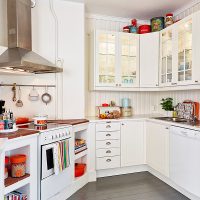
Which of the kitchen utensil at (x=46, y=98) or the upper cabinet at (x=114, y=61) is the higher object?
the upper cabinet at (x=114, y=61)

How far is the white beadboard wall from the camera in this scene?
11.5 feet

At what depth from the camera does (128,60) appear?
3482 millimetres

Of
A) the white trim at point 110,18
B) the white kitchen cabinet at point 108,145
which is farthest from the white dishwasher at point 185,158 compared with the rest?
the white trim at point 110,18

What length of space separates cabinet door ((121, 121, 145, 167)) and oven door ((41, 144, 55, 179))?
1.31 metres

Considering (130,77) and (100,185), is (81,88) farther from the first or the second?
(100,185)

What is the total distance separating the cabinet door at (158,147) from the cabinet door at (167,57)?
727 millimetres

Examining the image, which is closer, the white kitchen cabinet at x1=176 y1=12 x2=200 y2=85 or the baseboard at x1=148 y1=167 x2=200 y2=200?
the baseboard at x1=148 y1=167 x2=200 y2=200

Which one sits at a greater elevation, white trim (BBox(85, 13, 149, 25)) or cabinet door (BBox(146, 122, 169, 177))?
white trim (BBox(85, 13, 149, 25))

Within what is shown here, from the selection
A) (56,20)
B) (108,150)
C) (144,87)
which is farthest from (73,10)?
(108,150)

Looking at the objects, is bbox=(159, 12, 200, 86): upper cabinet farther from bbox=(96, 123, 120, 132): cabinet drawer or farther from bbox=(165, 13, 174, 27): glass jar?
bbox=(96, 123, 120, 132): cabinet drawer

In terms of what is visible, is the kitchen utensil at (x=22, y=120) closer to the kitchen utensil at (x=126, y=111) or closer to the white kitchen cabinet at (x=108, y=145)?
the white kitchen cabinet at (x=108, y=145)

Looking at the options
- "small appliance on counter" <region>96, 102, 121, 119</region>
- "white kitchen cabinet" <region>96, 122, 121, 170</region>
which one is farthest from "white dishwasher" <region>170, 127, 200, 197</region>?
"small appliance on counter" <region>96, 102, 121, 119</region>

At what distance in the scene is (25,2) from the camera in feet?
8.11

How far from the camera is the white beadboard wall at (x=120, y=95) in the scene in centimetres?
349
